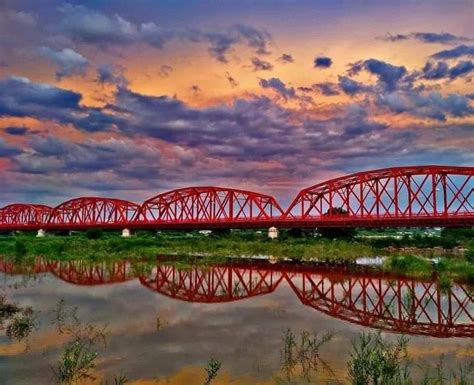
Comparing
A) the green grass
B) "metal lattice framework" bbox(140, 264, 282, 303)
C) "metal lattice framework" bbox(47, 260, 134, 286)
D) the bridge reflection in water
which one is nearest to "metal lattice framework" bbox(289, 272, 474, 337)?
the bridge reflection in water

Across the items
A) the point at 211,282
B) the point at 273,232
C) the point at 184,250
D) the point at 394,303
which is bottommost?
the point at 394,303

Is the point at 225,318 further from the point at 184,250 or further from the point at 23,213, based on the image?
the point at 23,213

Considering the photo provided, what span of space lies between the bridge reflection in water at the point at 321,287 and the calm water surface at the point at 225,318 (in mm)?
56

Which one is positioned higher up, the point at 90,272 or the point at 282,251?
the point at 282,251

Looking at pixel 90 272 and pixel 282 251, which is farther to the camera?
pixel 282 251

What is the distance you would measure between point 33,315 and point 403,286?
16689 millimetres

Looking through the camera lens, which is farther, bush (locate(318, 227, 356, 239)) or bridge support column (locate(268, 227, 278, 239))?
bridge support column (locate(268, 227, 278, 239))

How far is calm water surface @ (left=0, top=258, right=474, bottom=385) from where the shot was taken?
33.6ft

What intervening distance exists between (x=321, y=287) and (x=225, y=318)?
9.21m

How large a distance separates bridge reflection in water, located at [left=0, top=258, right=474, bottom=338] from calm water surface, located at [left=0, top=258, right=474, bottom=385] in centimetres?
6

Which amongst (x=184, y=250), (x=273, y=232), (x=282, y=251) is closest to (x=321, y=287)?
(x=282, y=251)

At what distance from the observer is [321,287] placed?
23.9 metres

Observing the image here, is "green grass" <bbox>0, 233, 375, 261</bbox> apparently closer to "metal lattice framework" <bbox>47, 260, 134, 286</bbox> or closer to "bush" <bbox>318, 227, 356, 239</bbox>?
"metal lattice framework" <bbox>47, 260, 134, 286</bbox>

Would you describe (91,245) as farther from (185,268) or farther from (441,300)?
(441,300)
